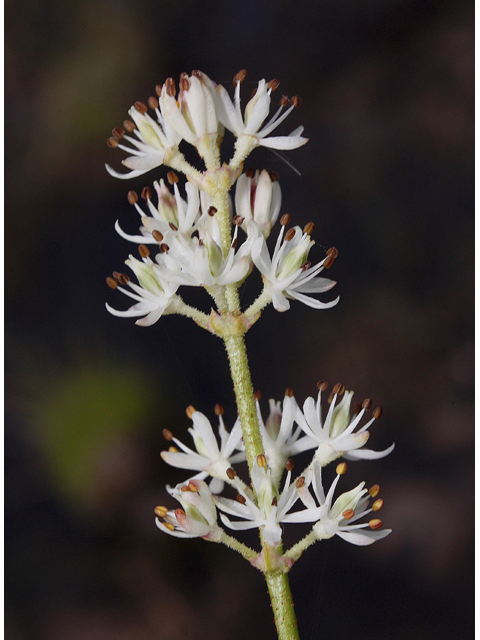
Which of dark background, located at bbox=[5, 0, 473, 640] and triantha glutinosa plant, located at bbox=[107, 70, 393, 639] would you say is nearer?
triantha glutinosa plant, located at bbox=[107, 70, 393, 639]

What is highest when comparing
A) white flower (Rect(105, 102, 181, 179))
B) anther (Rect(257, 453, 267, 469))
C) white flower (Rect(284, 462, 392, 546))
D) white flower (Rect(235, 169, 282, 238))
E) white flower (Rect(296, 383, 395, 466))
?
white flower (Rect(105, 102, 181, 179))

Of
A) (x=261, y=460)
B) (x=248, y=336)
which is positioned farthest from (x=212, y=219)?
(x=248, y=336)

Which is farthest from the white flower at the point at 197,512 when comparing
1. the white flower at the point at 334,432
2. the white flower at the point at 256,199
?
the white flower at the point at 256,199

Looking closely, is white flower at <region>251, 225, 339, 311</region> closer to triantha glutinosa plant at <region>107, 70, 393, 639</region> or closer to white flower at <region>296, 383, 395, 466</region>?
triantha glutinosa plant at <region>107, 70, 393, 639</region>

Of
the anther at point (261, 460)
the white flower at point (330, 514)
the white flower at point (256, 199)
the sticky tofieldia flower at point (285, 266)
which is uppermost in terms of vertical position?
the white flower at point (256, 199)

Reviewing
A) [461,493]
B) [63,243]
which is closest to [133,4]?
[63,243]

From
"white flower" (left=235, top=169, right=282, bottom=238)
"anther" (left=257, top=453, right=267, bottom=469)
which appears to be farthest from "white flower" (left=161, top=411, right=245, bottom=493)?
"white flower" (left=235, top=169, right=282, bottom=238)

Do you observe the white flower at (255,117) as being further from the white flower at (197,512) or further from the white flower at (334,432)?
the white flower at (197,512)
